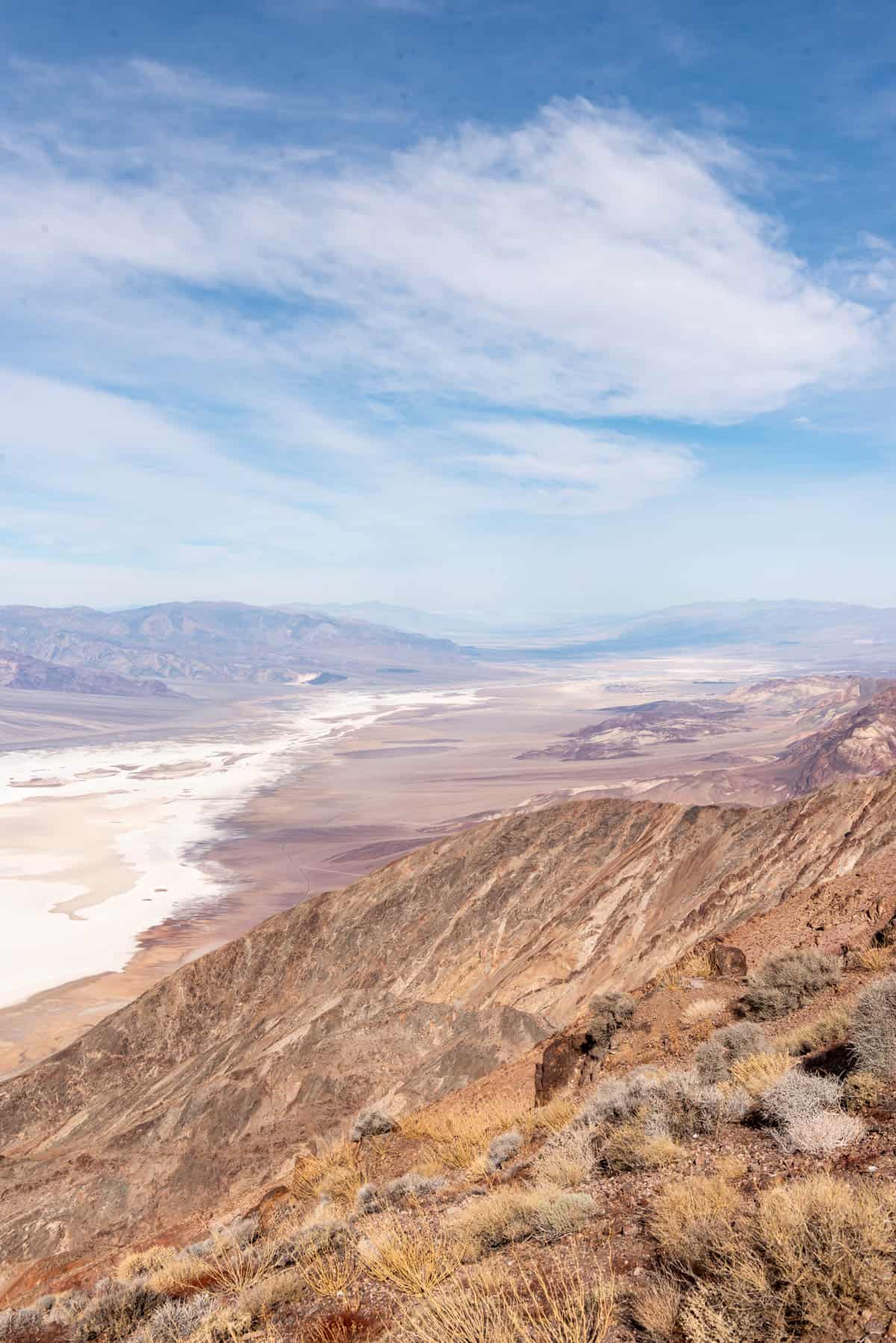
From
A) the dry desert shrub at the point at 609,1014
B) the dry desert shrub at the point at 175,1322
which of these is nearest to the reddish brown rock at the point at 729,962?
the dry desert shrub at the point at 609,1014

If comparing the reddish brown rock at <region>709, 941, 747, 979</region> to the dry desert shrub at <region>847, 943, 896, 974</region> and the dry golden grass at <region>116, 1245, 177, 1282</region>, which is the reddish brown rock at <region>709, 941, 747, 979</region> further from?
the dry golden grass at <region>116, 1245, 177, 1282</region>

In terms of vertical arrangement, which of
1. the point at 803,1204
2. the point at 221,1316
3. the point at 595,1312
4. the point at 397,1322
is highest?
the point at 803,1204

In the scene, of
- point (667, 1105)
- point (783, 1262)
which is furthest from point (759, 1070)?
point (783, 1262)

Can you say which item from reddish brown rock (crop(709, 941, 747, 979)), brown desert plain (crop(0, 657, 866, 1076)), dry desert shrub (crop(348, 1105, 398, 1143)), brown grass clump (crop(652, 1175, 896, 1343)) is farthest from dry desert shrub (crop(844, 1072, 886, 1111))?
brown desert plain (crop(0, 657, 866, 1076))

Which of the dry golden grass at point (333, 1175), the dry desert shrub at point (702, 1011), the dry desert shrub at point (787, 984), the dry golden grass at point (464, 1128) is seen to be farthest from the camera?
the dry desert shrub at point (702, 1011)

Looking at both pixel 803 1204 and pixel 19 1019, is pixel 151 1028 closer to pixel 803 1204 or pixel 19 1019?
pixel 19 1019

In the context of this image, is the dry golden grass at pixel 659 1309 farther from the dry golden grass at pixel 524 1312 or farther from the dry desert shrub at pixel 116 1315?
the dry desert shrub at pixel 116 1315

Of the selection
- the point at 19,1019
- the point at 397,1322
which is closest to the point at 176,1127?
the point at 397,1322
